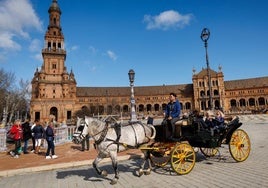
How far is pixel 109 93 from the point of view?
90688 millimetres

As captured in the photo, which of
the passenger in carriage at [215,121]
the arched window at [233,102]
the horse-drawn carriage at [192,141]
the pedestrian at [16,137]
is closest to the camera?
the horse-drawn carriage at [192,141]

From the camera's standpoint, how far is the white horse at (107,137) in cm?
546

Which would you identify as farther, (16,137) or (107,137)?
(16,137)

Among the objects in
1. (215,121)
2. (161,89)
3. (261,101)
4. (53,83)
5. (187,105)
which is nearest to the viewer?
(215,121)

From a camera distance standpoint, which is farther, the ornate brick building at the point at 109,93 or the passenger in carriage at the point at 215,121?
the ornate brick building at the point at 109,93

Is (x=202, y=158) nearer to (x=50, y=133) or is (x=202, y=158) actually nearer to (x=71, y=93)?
(x=50, y=133)

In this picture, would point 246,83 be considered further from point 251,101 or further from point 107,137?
point 107,137

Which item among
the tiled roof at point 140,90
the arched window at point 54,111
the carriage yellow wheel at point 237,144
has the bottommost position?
the carriage yellow wheel at point 237,144

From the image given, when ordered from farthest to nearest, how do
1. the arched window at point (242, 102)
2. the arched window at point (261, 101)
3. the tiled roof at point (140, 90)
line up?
1. the tiled roof at point (140, 90)
2. the arched window at point (242, 102)
3. the arched window at point (261, 101)

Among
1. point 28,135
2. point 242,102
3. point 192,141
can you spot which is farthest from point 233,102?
point 192,141

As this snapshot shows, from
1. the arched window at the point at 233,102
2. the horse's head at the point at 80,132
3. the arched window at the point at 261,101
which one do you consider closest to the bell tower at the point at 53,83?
the arched window at the point at 233,102

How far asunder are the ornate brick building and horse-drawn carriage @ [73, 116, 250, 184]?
5259cm

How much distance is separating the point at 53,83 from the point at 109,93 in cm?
2640

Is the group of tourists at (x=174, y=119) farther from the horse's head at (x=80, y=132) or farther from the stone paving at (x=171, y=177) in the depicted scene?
the horse's head at (x=80, y=132)
